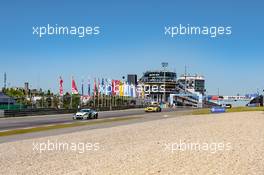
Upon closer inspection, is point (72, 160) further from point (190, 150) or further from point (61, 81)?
point (61, 81)

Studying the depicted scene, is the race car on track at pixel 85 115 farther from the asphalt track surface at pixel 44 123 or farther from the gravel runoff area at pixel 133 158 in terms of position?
the gravel runoff area at pixel 133 158

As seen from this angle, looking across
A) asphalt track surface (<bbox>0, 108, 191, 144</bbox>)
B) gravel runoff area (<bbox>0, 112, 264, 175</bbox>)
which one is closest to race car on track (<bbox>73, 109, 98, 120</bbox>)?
asphalt track surface (<bbox>0, 108, 191, 144</bbox>)

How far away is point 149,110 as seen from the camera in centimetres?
8338

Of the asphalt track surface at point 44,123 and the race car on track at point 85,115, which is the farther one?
the race car on track at point 85,115

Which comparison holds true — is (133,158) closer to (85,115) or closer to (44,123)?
(44,123)

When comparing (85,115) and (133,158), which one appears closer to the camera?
(133,158)

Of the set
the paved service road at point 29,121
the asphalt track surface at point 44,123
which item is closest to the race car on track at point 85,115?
the asphalt track surface at point 44,123

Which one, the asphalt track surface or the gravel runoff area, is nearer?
the gravel runoff area

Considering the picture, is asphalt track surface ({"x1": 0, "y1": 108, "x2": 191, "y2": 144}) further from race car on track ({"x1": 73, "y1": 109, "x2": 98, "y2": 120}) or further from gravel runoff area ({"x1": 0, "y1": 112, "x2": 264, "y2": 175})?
gravel runoff area ({"x1": 0, "y1": 112, "x2": 264, "y2": 175})

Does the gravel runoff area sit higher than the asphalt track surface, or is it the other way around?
the asphalt track surface

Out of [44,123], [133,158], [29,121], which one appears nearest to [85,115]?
[29,121]

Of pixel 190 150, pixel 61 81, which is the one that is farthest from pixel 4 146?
pixel 61 81

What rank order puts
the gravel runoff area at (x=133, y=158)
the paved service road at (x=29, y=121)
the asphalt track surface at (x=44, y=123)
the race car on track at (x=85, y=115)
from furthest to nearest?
the race car on track at (x=85, y=115), the paved service road at (x=29, y=121), the asphalt track surface at (x=44, y=123), the gravel runoff area at (x=133, y=158)

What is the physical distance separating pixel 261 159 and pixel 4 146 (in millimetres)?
11247
